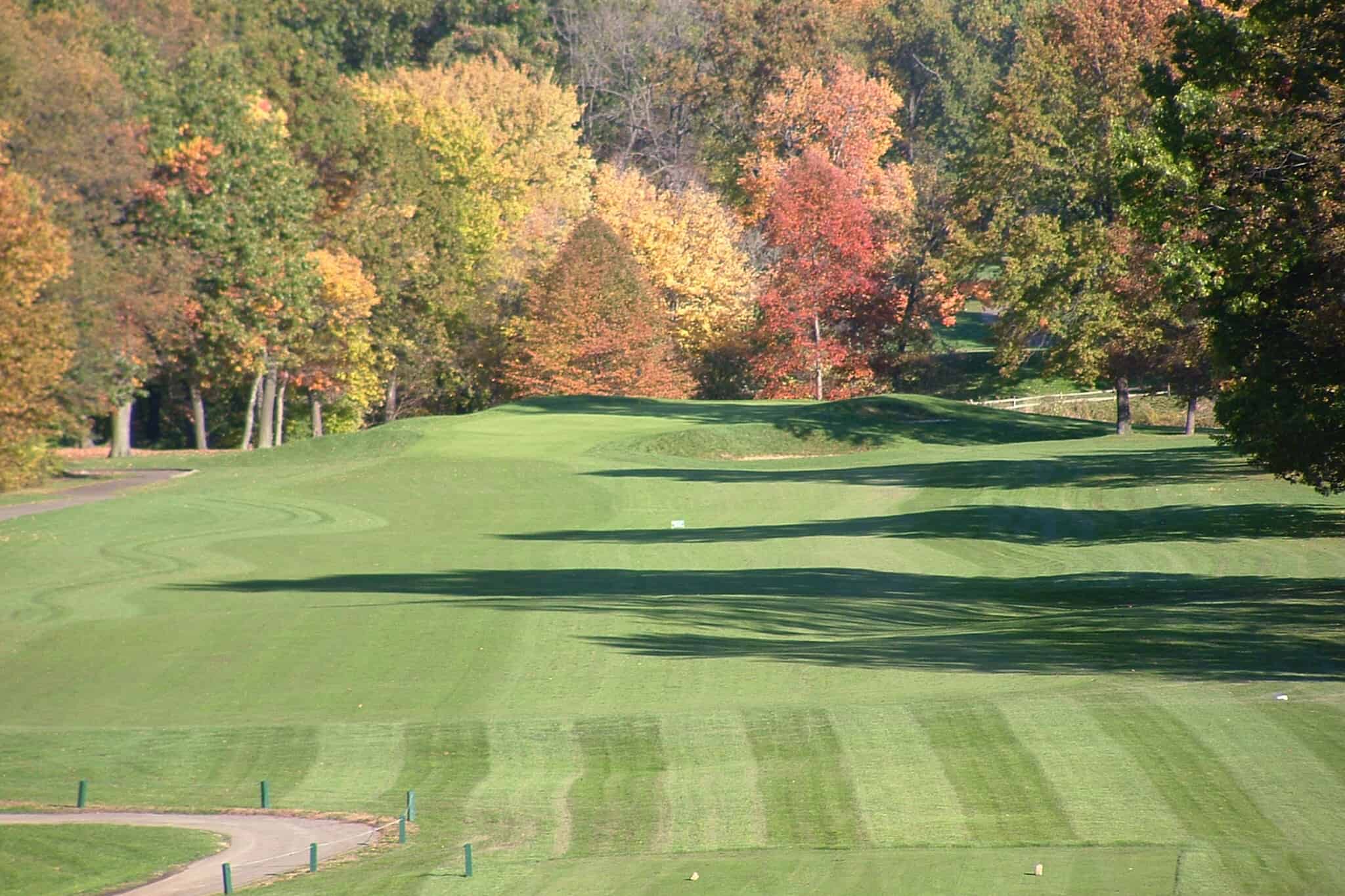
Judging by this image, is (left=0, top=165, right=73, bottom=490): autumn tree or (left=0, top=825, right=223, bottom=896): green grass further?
(left=0, top=165, right=73, bottom=490): autumn tree

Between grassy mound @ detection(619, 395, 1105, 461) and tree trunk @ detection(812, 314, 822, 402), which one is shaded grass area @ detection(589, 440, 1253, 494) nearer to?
grassy mound @ detection(619, 395, 1105, 461)

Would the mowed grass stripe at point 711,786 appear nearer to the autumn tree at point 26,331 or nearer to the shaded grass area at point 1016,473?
the shaded grass area at point 1016,473

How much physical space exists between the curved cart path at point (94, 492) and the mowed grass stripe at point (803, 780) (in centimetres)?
2775

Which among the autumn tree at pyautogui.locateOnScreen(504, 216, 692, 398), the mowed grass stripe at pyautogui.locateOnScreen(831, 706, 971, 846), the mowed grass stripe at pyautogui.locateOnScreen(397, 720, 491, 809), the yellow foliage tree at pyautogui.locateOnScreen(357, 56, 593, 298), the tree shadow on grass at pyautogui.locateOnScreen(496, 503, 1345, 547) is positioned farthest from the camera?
the yellow foliage tree at pyautogui.locateOnScreen(357, 56, 593, 298)

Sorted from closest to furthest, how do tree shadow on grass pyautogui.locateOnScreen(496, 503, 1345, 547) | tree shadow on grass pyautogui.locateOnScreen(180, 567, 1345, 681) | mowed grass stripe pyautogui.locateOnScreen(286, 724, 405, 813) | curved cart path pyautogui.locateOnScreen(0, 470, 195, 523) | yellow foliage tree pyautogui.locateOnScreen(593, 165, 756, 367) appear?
mowed grass stripe pyautogui.locateOnScreen(286, 724, 405, 813)
tree shadow on grass pyautogui.locateOnScreen(180, 567, 1345, 681)
tree shadow on grass pyautogui.locateOnScreen(496, 503, 1345, 547)
curved cart path pyautogui.locateOnScreen(0, 470, 195, 523)
yellow foliage tree pyautogui.locateOnScreen(593, 165, 756, 367)

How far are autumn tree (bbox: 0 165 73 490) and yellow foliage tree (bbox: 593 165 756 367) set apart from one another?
32.3 meters

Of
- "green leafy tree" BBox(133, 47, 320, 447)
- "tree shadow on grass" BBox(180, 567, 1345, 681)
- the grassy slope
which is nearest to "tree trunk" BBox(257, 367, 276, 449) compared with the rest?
"green leafy tree" BBox(133, 47, 320, 447)

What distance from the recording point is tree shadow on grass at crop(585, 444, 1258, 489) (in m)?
39.9

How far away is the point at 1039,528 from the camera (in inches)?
1320

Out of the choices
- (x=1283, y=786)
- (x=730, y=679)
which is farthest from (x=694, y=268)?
(x=1283, y=786)

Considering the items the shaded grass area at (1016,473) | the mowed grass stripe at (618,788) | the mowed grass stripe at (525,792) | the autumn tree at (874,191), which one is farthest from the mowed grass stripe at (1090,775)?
the autumn tree at (874,191)

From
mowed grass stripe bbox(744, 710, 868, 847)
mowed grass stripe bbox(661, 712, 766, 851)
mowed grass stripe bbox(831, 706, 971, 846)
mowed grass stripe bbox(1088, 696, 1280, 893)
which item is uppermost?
mowed grass stripe bbox(1088, 696, 1280, 893)

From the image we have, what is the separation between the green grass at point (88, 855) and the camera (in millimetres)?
11445

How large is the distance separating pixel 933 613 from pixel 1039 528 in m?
10.6
